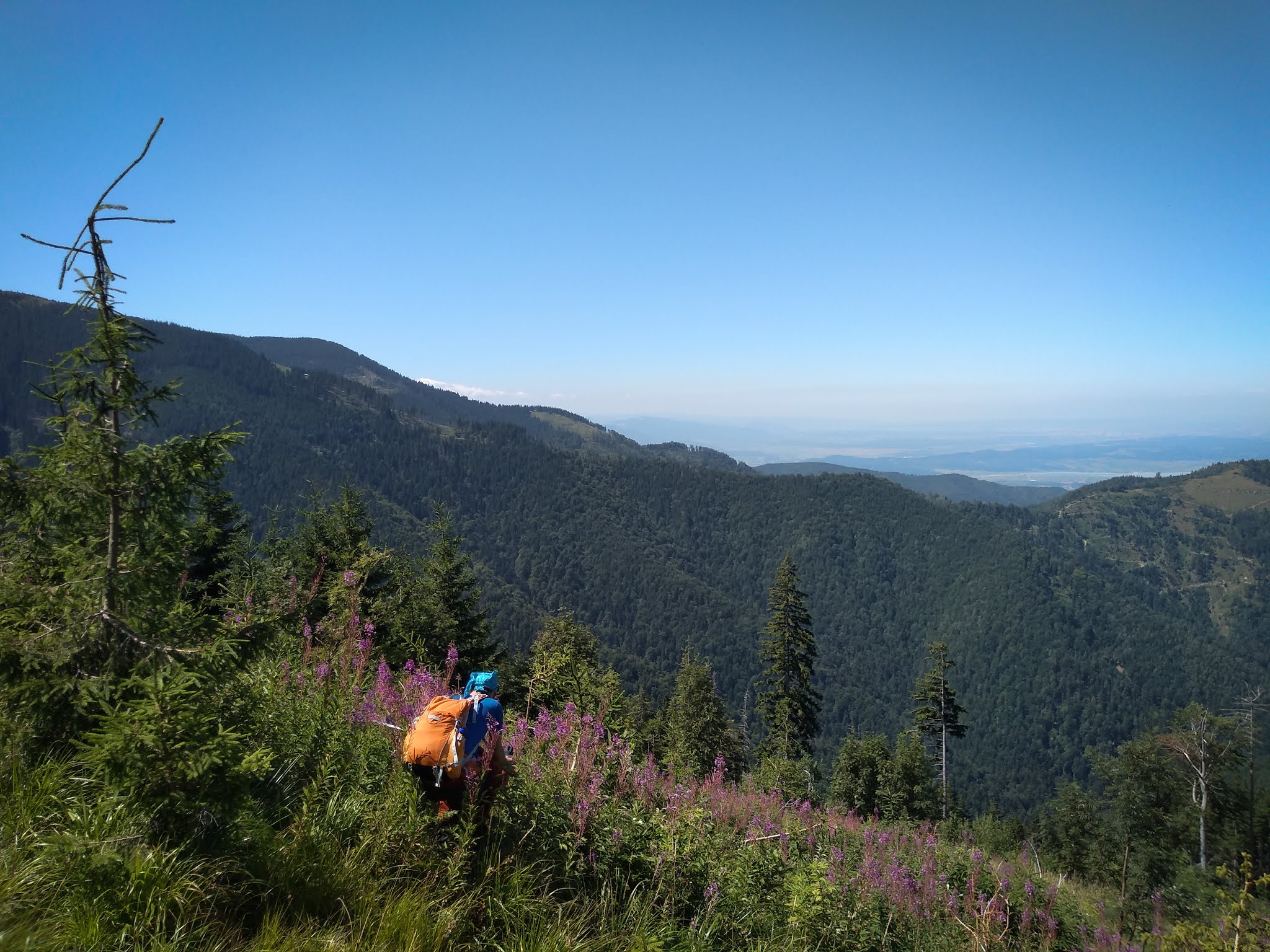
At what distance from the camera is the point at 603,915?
2.71m

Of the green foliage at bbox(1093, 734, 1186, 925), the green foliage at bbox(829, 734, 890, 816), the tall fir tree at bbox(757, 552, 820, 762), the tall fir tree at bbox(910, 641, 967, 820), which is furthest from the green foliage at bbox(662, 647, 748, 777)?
the green foliage at bbox(1093, 734, 1186, 925)

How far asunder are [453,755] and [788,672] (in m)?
25.5

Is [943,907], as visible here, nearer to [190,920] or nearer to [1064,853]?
[190,920]

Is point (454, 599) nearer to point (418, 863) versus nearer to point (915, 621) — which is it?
point (418, 863)

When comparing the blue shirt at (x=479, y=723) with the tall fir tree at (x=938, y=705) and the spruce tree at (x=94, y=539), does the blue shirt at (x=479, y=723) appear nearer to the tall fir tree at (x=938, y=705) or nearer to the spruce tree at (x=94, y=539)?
the spruce tree at (x=94, y=539)

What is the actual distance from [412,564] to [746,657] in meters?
132

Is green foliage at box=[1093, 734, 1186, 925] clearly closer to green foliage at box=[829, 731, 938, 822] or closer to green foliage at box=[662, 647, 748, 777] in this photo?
green foliage at box=[829, 731, 938, 822]

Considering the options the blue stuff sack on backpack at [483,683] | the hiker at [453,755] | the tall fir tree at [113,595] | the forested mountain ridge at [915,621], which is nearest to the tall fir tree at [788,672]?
the blue stuff sack on backpack at [483,683]

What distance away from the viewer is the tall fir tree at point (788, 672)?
2511 centimetres

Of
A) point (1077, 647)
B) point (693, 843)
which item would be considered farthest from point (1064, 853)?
point (1077, 647)

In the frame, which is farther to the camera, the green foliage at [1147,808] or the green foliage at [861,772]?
the green foliage at [861,772]

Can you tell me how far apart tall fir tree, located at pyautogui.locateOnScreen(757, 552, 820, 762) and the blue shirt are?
2296 cm

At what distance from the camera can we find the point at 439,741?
2758 millimetres

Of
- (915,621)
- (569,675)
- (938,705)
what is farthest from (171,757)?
(915,621)
